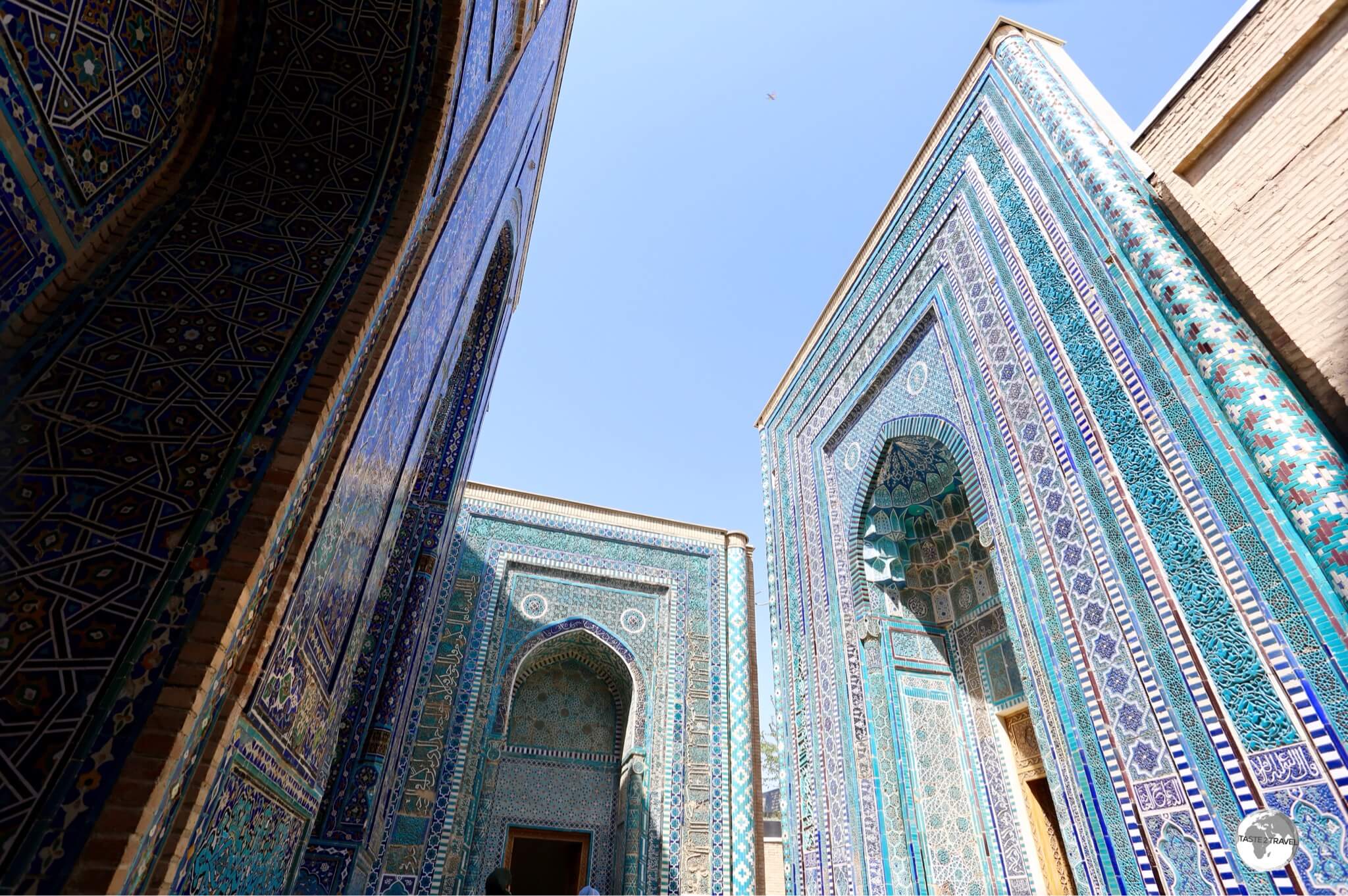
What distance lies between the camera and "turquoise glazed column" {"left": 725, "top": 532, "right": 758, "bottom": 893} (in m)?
6.82

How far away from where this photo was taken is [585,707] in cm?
776

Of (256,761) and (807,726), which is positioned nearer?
(256,761)

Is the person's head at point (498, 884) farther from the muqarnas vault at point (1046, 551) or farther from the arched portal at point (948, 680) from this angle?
the arched portal at point (948, 680)

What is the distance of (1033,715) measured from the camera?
3428mm

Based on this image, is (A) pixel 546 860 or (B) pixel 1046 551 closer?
(B) pixel 1046 551

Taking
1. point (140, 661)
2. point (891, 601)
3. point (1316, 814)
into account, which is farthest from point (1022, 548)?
point (140, 661)

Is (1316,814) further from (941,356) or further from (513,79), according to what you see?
(513,79)

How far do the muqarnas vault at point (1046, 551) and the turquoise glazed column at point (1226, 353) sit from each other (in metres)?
0.01

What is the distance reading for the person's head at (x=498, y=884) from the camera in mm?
2757

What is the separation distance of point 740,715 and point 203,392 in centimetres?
688

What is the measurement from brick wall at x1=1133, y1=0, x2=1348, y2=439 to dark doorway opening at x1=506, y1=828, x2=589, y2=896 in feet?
23.0

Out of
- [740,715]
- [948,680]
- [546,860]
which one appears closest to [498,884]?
[948,680]

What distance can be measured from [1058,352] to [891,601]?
2.60 m

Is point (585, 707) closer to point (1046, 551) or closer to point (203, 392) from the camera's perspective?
point (1046, 551)
